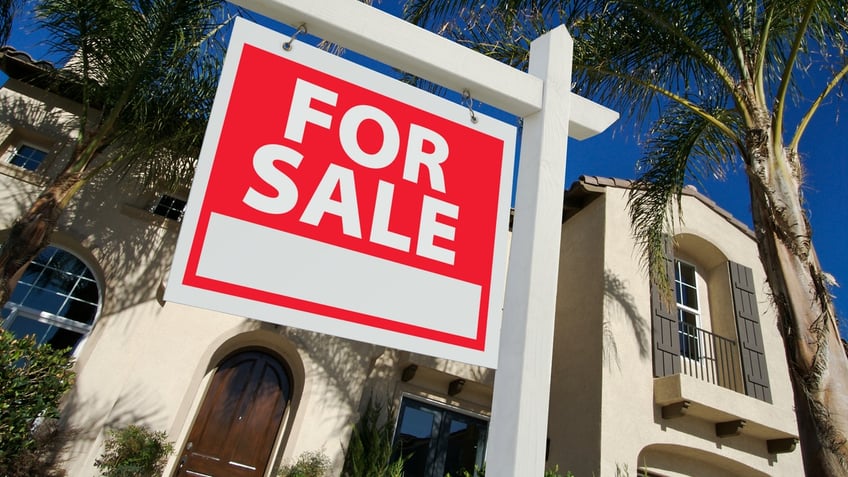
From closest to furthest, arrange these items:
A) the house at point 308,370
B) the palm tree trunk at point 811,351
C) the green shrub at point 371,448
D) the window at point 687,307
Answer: the palm tree trunk at point 811,351 → the green shrub at point 371,448 → the house at point 308,370 → the window at point 687,307

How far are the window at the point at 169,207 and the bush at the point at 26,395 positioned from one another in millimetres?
3379

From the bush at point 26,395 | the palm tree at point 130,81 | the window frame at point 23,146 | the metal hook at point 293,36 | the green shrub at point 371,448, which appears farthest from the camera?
the window frame at point 23,146

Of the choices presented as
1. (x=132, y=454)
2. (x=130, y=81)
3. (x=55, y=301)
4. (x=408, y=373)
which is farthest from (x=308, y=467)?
(x=130, y=81)

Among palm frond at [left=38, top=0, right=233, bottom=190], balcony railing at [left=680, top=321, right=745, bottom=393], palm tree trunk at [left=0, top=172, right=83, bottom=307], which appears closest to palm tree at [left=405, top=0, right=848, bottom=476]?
palm frond at [left=38, top=0, right=233, bottom=190]

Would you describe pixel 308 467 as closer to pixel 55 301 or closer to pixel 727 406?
pixel 55 301

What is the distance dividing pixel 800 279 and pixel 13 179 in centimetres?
1105

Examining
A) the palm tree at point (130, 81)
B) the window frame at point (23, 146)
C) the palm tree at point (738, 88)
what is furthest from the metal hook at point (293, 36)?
the window frame at point (23, 146)

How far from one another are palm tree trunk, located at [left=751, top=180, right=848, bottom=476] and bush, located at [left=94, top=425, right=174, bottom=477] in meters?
7.91

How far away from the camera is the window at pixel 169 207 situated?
1009 centimetres

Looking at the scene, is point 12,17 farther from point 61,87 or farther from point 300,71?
point 300,71

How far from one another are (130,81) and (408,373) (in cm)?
651

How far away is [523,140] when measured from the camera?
1.52m

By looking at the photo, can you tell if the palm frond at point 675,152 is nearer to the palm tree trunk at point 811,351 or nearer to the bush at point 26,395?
the palm tree trunk at point 811,351

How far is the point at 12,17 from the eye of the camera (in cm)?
677
